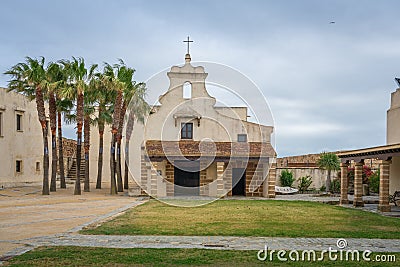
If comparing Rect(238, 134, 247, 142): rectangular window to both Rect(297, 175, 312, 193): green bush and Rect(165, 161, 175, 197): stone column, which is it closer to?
Rect(297, 175, 312, 193): green bush

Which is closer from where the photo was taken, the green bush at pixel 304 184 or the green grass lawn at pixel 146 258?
the green grass lawn at pixel 146 258

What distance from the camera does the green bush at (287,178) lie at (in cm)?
3591

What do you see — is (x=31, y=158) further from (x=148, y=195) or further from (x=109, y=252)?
(x=109, y=252)

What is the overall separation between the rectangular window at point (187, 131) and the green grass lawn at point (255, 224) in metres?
15.7

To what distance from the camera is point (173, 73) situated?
116ft

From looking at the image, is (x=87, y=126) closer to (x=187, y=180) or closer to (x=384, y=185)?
(x=187, y=180)

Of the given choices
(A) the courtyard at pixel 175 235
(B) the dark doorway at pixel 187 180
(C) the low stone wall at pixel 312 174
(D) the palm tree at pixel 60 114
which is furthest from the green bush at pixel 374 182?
(D) the palm tree at pixel 60 114

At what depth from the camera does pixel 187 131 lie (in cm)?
3512

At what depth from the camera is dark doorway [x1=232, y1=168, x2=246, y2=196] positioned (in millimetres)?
30261

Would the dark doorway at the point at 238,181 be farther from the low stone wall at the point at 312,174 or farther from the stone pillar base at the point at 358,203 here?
the stone pillar base at the point at 358,203

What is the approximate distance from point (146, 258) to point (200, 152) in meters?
20.1

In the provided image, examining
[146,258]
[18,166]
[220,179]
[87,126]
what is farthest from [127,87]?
[146,258]

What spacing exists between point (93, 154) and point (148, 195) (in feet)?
54.7

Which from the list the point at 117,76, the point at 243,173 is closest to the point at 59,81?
the point at 117,76
